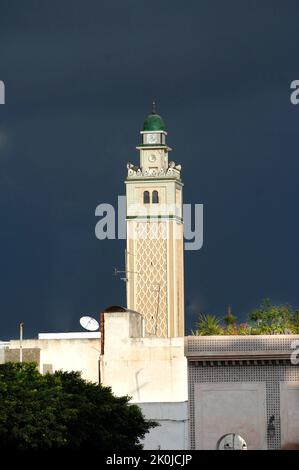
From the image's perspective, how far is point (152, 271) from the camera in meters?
135

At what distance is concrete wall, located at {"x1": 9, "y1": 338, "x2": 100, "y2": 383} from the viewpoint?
259 feet

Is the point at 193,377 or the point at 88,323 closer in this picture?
the point at 193,377

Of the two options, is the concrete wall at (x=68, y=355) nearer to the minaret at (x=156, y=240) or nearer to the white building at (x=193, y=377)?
the white building at (x=193, y=377)

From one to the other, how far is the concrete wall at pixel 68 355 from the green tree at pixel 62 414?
5.60 meters

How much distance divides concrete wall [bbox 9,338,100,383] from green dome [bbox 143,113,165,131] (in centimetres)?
6611

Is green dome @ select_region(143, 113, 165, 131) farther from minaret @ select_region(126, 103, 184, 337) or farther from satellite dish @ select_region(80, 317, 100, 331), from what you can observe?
satellite dish @ select_region(80, 317, 100, 331)

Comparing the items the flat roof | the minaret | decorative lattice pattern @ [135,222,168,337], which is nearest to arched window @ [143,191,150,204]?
the minaret

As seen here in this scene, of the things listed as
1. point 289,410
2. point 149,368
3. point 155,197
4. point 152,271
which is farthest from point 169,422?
point 155,197

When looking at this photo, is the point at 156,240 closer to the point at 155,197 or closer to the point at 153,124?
the point at 155,197

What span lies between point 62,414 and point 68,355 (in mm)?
14215
